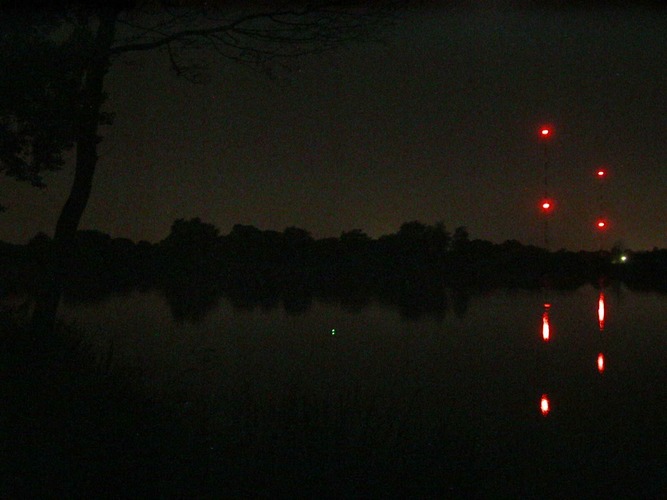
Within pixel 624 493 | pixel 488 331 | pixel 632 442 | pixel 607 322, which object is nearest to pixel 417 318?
pixel 488 331

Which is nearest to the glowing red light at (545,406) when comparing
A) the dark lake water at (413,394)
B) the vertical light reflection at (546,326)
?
the dark lake water at (413,394)

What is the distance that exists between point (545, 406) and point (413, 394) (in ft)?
6.41

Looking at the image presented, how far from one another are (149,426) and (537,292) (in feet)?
92.0

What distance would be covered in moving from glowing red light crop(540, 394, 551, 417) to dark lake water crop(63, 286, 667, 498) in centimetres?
4

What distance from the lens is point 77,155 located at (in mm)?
10781

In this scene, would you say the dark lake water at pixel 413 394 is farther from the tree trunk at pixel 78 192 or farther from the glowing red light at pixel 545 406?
the tree trunk at pixel 78 192

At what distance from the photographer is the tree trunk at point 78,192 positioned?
10445 mm

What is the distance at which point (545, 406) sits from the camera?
1072cm

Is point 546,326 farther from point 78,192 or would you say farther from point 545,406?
point 78,192

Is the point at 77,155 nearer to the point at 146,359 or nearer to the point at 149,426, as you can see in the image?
the point at 146,359

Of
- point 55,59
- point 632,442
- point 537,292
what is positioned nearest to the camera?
point 632,442

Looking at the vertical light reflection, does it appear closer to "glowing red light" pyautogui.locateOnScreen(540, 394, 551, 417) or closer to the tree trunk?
"glowing red light" pyautogui.locateOnScreen(540, 394, 551, 417)

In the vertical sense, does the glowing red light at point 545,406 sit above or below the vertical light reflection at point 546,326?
below

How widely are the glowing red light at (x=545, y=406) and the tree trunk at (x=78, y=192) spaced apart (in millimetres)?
7091
